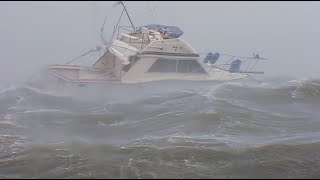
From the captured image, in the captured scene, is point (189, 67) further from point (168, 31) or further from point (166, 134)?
point (166, 134)

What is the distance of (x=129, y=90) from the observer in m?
17.8

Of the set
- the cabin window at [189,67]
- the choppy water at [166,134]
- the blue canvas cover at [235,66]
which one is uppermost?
the choppy water at [166,134]

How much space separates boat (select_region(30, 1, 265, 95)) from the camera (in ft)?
59.7

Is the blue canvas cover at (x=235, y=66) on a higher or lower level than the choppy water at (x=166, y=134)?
lower

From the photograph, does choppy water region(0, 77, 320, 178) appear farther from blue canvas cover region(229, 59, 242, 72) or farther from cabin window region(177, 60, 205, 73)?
blue canvas cover region(229, 59, 242, 72)

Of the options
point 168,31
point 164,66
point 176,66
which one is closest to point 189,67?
point 176,66

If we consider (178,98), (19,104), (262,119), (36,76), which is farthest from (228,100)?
(36,76)

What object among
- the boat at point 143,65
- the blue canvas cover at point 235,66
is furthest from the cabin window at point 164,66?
the blue canvas cover at point 235,66

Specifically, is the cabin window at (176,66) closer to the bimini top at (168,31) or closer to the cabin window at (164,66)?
the cabin window at (164,66)

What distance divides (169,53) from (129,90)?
90.4 inches

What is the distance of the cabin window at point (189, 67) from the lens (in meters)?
19.3

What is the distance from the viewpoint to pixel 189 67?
19.5 meters

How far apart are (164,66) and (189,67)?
1.14 m

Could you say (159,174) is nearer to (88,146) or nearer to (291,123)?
(88,146)
